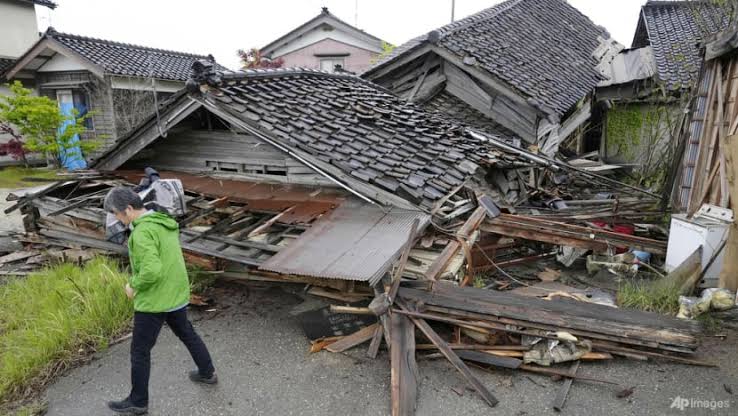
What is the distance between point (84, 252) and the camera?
7.05 m

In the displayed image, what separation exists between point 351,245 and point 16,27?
2566cm

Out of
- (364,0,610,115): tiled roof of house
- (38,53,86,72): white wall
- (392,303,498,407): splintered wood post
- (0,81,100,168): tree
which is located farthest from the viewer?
(38,53,86,72): white wall

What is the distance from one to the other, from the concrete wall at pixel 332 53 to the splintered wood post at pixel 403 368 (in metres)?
21.7

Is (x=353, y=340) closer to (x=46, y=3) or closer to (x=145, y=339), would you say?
(x=145, y=339)

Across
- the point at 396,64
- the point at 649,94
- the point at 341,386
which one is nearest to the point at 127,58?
the point at 396,64

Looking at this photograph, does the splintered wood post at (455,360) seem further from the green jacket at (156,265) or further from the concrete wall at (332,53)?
the concrete wall at (332,53)

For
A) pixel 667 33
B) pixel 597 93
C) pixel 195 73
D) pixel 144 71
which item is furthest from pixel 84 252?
pixel 667 33

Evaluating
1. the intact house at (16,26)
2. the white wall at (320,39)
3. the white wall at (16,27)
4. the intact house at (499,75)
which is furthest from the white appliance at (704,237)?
the white wall at (16,27)

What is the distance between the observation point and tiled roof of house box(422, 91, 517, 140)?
11625 millimetres

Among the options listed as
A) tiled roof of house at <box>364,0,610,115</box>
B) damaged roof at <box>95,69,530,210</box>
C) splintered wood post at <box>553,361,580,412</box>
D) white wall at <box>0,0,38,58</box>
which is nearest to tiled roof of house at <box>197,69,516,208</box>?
damaged roof at <box>95,69,530,210</box>

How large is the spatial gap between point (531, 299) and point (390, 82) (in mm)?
10022

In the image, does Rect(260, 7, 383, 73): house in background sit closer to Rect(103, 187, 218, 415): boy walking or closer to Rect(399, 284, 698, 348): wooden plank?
Rect(399, 284, 698, 348): wooden plank

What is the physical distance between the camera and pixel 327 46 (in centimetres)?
2478

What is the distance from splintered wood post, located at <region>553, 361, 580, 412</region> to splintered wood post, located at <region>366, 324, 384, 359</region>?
179cm
